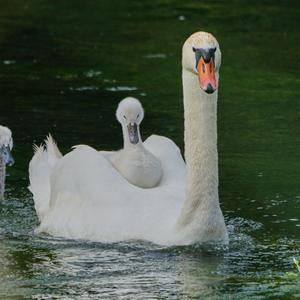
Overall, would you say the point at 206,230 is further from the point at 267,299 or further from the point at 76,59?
the point at 76,59

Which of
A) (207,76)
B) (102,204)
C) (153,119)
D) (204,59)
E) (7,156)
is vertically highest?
(204,59)

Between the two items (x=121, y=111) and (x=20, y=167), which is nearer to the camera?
(x=121, y=111)

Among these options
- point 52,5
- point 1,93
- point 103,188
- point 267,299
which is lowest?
point 267,299

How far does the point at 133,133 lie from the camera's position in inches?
460

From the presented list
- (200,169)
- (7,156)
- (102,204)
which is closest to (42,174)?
(7,156)

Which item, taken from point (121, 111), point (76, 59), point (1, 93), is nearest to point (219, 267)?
point (121, 111)

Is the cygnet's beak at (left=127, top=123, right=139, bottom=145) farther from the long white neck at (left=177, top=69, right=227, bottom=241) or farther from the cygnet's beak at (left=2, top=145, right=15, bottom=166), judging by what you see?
the long white neck at (left=177, top=69, right=227, bottom=241)

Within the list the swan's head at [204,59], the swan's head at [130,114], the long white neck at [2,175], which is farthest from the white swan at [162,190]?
the long white neck at [2,175]

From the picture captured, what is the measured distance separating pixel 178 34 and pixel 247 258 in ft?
34.2

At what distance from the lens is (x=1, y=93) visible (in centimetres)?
1625

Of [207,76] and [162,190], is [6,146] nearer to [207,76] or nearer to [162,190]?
[162,190]

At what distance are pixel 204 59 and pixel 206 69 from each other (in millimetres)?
121

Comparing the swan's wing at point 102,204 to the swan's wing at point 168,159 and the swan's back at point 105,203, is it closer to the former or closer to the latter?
the swan's back at point 105,203

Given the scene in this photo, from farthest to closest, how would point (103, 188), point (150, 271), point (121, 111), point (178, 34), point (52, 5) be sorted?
1. point (52, 5)
2. point (178, 34)
3. point (121, 111)
4. point (103, 188)
5. point (150, 271)
